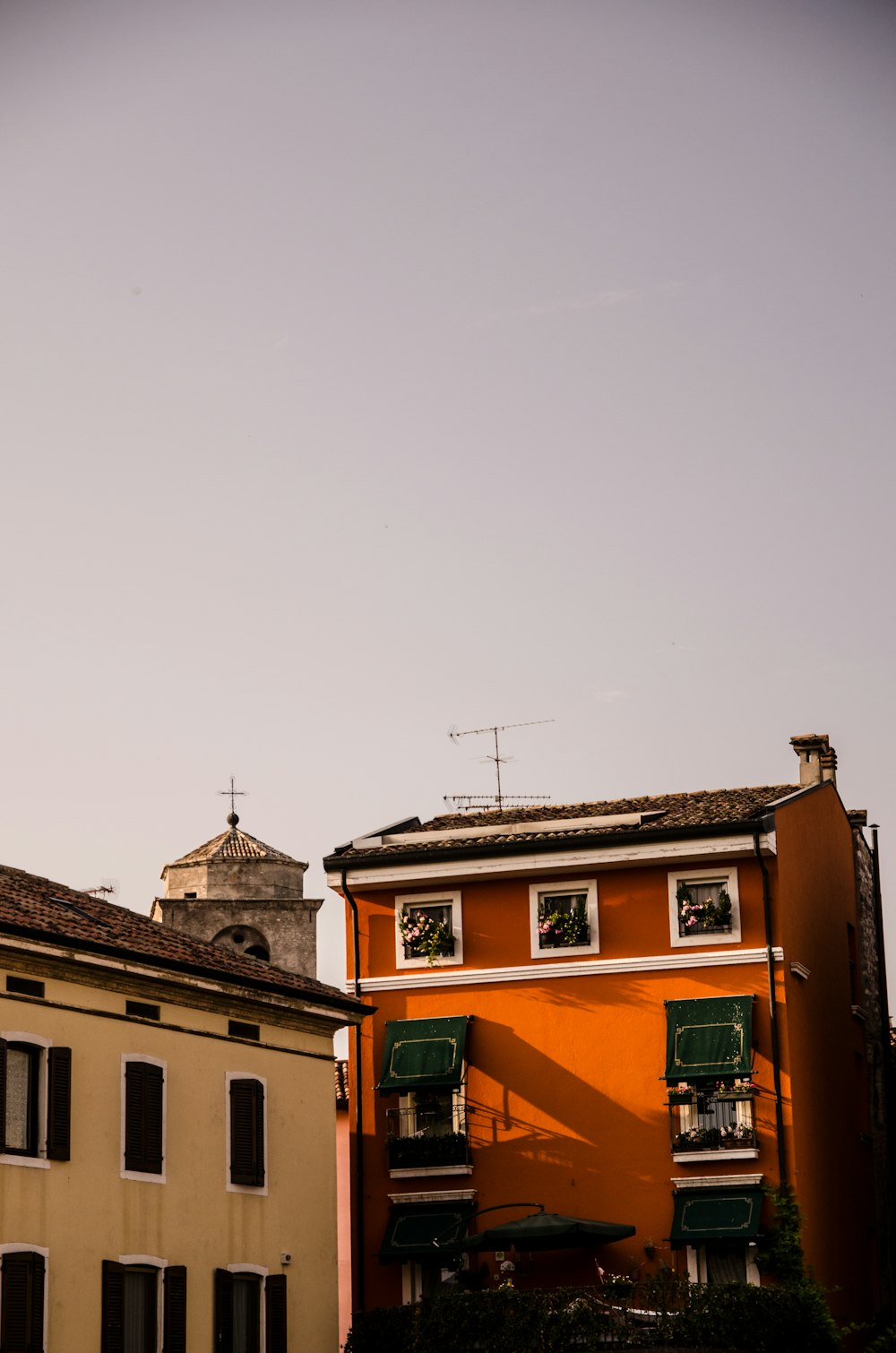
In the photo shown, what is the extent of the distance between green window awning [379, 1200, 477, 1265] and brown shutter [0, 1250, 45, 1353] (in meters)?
8.98

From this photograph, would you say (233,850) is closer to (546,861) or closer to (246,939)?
(246,939)

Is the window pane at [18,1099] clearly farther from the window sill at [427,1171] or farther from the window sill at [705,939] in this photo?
the window sill at [705,939]

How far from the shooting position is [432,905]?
119 feet

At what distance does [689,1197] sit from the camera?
32.6 meters

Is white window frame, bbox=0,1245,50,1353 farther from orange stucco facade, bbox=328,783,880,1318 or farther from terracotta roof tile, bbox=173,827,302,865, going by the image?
terracotta roof tile, bbox=173,827,302,865

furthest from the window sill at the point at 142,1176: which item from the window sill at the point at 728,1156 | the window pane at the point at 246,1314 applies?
the window sill at the point at 728,1156

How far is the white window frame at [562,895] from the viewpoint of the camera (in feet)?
114

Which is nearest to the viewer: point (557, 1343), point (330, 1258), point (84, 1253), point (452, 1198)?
point (84, 1253)

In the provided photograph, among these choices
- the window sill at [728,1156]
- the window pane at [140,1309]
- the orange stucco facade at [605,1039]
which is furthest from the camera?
the orange stucco facade at [605,1039]

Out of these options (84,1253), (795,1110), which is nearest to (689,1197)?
(795,1110)

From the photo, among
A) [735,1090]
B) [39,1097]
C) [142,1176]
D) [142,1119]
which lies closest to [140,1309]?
[142,1176]

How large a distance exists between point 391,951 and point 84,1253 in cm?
1051

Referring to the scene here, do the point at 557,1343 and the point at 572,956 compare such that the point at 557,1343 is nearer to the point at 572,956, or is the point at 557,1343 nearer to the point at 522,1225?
the point at 522,1225

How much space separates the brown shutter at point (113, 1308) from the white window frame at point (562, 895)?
1055cm
